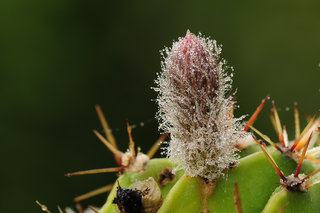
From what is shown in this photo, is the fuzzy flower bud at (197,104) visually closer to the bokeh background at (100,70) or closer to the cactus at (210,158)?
the cactus at (210,158)

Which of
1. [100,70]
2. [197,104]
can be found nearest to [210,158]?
[197,104]

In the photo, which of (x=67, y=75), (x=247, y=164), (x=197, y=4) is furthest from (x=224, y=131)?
(x=197, y=4)

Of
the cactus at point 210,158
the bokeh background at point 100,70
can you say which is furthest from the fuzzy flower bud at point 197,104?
the bokeh background at point 100,70

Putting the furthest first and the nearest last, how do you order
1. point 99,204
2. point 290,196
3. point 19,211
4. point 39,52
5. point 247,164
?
point 39,52 < point 19,211 < point 99,204 < point 247,164 < point 290,196

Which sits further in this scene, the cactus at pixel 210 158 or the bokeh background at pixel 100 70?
the bokeh background at pixel 100 70

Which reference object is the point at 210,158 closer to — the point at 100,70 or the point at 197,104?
the point at 197,104

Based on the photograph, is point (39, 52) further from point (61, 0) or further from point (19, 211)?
point (19, 211)

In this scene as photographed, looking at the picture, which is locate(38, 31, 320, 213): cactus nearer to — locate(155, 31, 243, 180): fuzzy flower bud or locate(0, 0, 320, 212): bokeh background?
locate(155, 31, 243, 180): fuzzy flower bud
